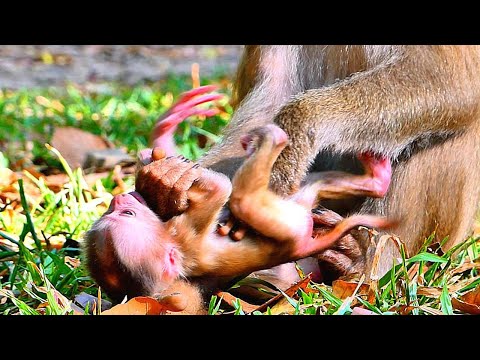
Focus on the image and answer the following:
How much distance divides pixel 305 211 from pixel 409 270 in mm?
474

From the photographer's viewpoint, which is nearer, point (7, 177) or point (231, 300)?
point (231, 300)

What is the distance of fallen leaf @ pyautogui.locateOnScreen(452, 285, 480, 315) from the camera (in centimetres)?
306

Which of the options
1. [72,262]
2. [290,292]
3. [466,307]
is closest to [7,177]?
[72,262]

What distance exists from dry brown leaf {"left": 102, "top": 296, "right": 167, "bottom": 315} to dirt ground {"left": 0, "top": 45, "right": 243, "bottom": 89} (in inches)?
235

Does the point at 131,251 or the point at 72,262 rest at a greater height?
the point at 131,251

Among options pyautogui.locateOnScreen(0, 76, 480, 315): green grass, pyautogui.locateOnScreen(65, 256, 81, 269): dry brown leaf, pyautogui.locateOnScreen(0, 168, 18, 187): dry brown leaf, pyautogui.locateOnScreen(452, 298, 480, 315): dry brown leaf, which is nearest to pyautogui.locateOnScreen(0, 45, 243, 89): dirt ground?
pyautogui.locateOnScreen(0, 76, 480, 315): green grass

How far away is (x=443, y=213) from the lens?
12.1 ft

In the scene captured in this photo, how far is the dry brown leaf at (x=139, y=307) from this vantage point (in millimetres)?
2968

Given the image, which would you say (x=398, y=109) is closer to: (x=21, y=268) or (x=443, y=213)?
(x=443, y=213)

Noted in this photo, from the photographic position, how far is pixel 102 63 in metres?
10.1

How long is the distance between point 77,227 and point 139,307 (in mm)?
1351

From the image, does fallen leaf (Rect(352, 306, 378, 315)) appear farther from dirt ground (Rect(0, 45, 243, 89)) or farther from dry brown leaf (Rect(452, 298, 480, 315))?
dirt ground (Rect(0, 45, 243, 89))

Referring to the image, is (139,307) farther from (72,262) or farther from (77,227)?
(77,227)

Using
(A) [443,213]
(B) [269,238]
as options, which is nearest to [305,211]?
(B) [269,238]
